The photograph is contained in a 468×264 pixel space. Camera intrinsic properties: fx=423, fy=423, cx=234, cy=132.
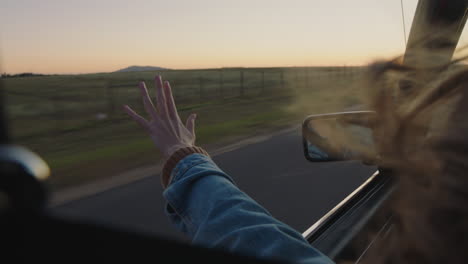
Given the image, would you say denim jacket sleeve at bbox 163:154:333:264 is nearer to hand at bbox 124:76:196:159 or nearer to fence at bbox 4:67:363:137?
hand at bbox 124:76:196:159

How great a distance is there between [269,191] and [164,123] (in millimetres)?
2886

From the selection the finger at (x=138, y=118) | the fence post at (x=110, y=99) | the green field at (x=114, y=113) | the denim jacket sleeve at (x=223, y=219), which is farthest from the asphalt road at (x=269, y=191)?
the denim jacket sleeve at (x=223, y=219)

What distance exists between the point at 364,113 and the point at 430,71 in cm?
30

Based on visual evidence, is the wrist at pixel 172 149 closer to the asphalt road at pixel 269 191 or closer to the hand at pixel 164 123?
the hand at pixel 164 123

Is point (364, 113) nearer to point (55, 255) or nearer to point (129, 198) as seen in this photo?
point (55, 255)

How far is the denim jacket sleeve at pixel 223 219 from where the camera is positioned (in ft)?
3.04

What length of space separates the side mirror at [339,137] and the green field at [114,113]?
0.18 meters

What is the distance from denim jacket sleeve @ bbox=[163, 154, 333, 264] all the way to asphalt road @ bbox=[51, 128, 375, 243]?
174cm

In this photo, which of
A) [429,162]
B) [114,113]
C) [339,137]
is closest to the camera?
[429,162]

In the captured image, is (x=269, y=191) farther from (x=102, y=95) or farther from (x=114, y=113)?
(x=114, y=113)

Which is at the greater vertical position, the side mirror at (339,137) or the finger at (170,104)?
the finger at (170,104)

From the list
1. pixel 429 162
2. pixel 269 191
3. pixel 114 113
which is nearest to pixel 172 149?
pixel 429 162

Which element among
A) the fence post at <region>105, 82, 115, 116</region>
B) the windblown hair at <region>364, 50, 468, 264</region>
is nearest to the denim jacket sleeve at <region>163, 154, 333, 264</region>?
the windblown hair at <region>364, 50, 468, 264</region>

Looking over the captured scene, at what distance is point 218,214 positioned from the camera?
1006 millimetres
